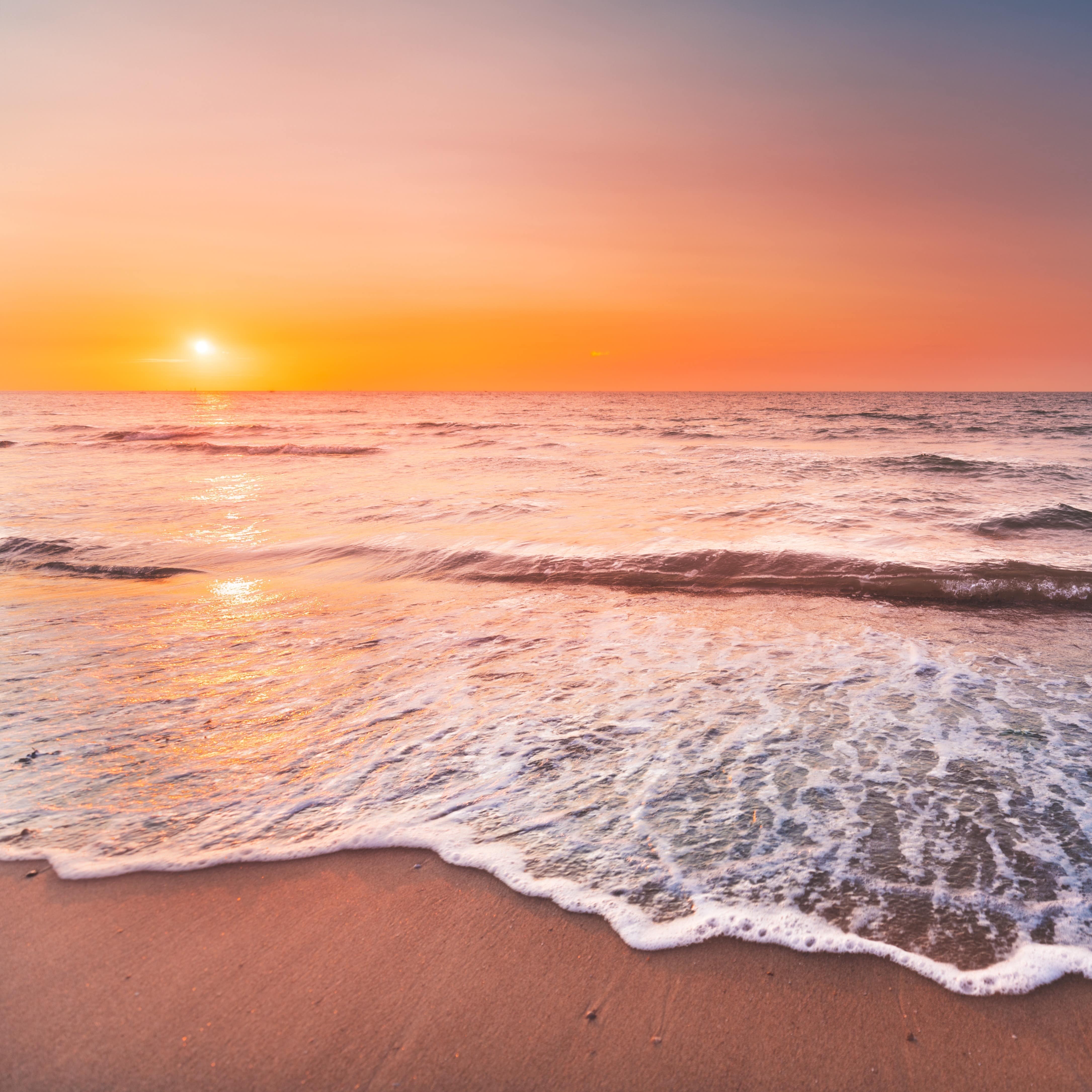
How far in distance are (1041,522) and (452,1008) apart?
11633 mm

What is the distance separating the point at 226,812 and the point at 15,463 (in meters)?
22.9

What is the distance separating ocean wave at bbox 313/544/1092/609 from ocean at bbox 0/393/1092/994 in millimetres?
52

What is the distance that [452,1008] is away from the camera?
2.05 meters

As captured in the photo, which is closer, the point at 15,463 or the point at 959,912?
the point at 959,912

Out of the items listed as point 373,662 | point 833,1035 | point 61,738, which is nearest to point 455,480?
point 373,662

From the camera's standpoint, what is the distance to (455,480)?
15305 mm

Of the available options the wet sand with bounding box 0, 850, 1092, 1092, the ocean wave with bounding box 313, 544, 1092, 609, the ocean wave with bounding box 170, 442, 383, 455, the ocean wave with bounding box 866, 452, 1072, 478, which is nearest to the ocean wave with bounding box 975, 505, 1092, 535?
the ocean wave with bounding box 313, 544, 1092, 609

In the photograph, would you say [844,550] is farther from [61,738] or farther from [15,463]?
[15,463]

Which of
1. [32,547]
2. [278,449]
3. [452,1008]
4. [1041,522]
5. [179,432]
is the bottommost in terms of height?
[452,1008]

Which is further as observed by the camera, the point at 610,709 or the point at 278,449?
the point at 278,449

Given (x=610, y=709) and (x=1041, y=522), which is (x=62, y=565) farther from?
(x=1041, y=522)

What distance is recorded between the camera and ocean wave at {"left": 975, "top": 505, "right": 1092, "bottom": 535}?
9.55m

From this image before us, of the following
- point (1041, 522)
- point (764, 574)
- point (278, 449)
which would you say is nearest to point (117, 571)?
point (764, 574)

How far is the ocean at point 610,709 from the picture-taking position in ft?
8.41
